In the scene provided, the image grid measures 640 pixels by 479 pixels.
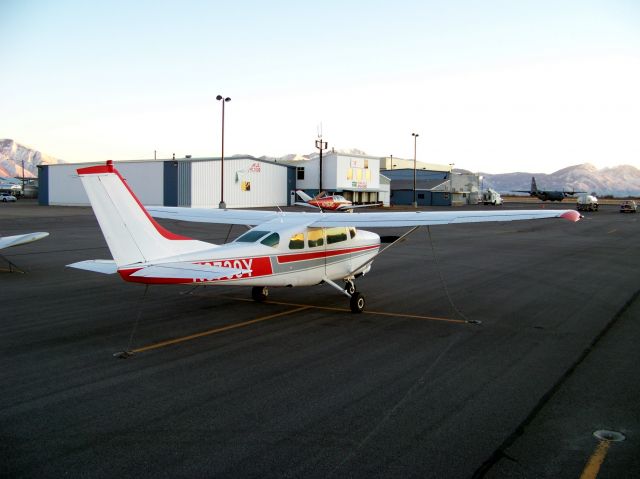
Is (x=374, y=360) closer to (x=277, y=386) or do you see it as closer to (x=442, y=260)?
(x=277, y=386)

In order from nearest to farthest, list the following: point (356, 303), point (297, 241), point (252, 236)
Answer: point (252, 236) < point (297, 241) < point (356, 303)

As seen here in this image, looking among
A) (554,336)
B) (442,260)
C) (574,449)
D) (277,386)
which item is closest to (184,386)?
(277,386)

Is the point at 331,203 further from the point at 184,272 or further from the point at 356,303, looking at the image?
the point at 184,272

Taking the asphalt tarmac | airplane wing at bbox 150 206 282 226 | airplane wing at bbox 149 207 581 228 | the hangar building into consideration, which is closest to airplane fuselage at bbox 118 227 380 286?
airplane wing at bbox 149 207 581 228

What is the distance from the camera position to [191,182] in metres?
62.0

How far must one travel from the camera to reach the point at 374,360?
29.9ft

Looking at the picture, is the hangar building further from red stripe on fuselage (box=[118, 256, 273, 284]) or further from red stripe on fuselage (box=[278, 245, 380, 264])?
red stripe on fuselage (box=[118, 256, 273, 284])

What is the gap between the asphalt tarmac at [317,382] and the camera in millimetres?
5684

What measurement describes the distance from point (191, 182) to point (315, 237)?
51.9 metres

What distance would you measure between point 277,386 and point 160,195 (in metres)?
60.3

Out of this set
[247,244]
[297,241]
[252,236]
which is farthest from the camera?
[297,241]

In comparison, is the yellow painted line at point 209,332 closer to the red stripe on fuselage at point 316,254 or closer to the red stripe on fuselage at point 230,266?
the red stripe on fuselage at point 230,266

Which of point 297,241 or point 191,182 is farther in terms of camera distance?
point 191,182

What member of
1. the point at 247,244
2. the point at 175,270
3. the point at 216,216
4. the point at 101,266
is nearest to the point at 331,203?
the point at 216,216
